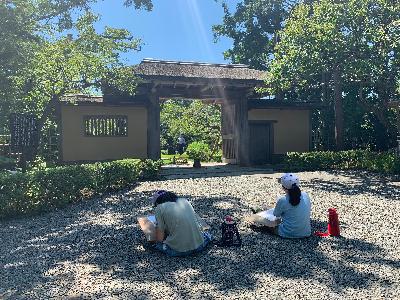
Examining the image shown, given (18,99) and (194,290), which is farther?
(18,99)

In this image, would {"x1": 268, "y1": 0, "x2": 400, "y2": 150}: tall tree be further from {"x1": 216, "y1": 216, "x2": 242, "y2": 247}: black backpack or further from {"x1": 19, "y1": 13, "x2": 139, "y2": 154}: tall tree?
{"x1": 216, "y1": 216, "x2": 242, "y2": 247}: black backpack

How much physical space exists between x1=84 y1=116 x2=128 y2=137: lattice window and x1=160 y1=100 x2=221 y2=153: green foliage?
10.3m

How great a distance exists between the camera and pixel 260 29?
1364 inches

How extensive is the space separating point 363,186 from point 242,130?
7294 millimetres

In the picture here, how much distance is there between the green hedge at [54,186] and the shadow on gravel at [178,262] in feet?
4.56

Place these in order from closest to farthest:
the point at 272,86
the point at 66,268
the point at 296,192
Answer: the point at 66,268 < the point at 296,192 < the point at 272,86

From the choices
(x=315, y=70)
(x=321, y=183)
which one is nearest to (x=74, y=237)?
(x=321, y=183)

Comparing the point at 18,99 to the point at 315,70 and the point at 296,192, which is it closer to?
the point at 296,192

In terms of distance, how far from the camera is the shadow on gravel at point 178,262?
509 centimetres

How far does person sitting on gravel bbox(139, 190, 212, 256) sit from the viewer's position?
5.89 metres

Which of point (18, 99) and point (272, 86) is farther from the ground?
point (272, 86)

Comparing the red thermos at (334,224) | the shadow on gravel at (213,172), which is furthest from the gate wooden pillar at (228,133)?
the red thermos at (334,224)

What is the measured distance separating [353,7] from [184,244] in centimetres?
1383

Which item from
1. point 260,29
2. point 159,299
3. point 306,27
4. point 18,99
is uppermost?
point 260,29
